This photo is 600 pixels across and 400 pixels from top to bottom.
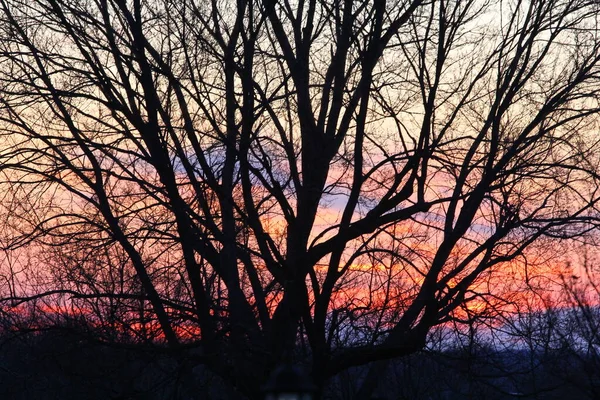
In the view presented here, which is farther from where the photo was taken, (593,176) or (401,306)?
(401,306)

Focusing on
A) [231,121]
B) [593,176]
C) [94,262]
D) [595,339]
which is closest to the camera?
[593,176]

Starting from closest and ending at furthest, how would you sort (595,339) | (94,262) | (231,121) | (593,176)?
(593,176)
(231,121)
(94,262)
(595,339)

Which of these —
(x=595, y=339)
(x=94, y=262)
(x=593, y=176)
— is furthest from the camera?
(x=595, y=339)

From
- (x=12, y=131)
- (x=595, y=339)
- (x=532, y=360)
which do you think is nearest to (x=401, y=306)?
(x=532, y=360)

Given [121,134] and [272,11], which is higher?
[272,11]

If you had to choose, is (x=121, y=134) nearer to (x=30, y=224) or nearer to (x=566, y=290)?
(x=30, y=224)

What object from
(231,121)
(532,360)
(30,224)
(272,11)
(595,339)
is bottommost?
(532,360)

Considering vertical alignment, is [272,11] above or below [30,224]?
above

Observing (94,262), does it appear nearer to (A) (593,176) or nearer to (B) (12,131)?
(B) (12,131)

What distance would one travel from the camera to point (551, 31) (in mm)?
9570

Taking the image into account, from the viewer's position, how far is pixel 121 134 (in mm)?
9195

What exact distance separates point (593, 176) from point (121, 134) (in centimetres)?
499

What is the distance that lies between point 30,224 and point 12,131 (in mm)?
1040

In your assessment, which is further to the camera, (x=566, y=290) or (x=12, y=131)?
(x=566, y=290)
